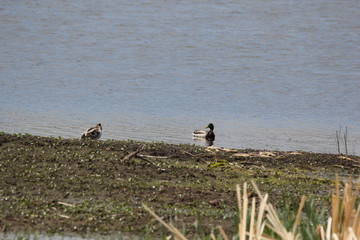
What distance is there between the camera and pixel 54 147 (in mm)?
11516

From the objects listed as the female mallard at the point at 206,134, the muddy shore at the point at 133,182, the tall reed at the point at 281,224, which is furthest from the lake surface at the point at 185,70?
the tall reed at the point at 281,224

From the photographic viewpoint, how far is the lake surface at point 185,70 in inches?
727

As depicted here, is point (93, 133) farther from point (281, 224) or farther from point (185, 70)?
point (185, 70)

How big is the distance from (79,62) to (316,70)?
8026 millimetres

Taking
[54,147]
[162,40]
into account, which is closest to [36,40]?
[162,40]

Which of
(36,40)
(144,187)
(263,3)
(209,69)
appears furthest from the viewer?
(263,3)

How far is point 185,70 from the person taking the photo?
27422 mm

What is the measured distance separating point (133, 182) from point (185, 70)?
→ 17826 mm

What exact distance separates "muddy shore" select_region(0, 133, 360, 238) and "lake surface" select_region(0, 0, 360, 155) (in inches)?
155

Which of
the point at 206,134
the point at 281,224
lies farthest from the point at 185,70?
the point at 281,224

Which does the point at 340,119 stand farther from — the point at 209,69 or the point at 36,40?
the point at 36,40

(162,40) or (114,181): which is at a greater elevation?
(162,40)

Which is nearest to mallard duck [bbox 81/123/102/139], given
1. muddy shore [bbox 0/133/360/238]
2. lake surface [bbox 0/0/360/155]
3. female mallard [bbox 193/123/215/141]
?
lake surface [bbox 0/0/360/155]

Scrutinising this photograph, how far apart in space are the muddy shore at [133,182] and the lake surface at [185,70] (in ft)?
12.9
